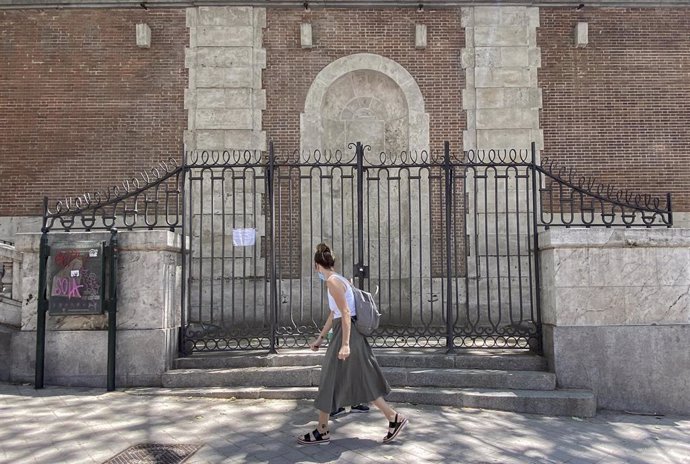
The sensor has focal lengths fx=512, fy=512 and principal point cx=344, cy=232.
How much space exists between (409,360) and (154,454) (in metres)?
3.37

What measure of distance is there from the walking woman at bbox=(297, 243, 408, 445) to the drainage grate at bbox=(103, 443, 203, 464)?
1.02m

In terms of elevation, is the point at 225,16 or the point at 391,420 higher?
the point at 225,16

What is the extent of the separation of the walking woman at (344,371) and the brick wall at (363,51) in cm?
668

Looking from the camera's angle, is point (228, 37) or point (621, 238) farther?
point (228, 37)

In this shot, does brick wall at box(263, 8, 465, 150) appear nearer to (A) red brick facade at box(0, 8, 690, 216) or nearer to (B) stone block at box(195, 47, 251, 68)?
(A) red brick facade at box(0, 8, 690, 216)

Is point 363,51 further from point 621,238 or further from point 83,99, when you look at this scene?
point 621,238

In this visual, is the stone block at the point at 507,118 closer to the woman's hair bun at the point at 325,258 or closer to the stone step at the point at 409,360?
the stone step at the point at 409,360

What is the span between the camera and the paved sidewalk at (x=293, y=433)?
4.51 m

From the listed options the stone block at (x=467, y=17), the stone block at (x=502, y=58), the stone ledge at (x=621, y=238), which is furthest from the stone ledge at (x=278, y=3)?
the stone ledge at (x=621, y=238)

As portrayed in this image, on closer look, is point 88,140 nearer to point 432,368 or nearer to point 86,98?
point 86,98

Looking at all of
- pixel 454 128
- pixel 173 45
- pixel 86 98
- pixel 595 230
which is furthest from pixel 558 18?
pixel 86 98

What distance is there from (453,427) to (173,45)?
9660mm

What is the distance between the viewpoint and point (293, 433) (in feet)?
16.4

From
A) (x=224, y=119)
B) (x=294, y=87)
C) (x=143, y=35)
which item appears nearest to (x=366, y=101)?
(x=294, y=87)
